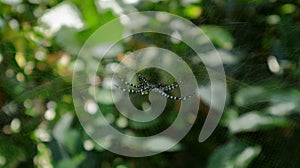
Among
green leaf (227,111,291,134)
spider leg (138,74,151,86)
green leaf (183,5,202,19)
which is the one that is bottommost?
spider leg (138,74,151,86)

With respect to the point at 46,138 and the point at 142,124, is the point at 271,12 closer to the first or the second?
the point at 142,124

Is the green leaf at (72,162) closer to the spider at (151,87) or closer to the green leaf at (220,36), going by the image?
the spider at (151,87)

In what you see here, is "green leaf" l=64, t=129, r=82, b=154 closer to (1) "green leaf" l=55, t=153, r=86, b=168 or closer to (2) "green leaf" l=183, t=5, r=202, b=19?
(1) "green leaf" l=55, t=153, r=86, b=168

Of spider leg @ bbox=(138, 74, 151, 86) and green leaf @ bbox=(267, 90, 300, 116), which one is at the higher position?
green leaf @ bbox=(267, 90, 300, 116)

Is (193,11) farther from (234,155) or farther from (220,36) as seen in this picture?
(234,155)

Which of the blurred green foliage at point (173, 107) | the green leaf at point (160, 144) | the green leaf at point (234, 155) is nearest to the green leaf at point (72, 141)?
the blurred green foliage at point (173, 107)

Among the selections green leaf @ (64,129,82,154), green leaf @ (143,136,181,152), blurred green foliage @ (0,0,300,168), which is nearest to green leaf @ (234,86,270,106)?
blurred green foliage @ (0,0,300,168)

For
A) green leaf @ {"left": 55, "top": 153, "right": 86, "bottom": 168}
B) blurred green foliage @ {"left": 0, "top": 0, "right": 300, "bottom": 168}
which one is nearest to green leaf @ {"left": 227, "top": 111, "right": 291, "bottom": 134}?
blurred green foliage @ {"left": 0, "top": 0, "right": 300, "bottom": 168}
